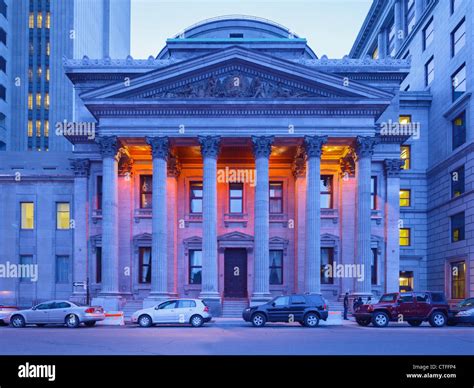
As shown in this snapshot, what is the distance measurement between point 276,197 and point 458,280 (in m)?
15.3

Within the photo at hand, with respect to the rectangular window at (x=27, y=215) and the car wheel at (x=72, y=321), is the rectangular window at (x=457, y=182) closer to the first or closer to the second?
the car wheel at (x=72, y=321)

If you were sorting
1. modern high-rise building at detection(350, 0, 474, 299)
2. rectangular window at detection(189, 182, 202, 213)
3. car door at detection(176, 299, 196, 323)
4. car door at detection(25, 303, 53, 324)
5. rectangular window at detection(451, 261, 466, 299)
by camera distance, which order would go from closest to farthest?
car door at detection(176, 299, 196, 323), car door at detection(25, 303, 53, 324), modern high-rise building at detection(350, 0, 474, 299), rectangular window at detection(451, 261, 466, 299), rectangular window at detection(189, 182, 202, 213)

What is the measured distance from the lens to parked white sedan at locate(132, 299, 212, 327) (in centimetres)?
2884

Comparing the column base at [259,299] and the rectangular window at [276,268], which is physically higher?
the rectangular window at [276,268]

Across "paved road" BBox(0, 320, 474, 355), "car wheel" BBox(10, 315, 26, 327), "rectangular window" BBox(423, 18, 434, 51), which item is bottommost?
"car wheel" BBox(10, 315, 26, 327)

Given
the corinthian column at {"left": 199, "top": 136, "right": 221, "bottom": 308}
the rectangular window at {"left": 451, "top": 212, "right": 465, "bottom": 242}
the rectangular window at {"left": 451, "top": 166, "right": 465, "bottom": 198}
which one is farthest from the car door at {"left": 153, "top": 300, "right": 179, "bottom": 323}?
the rectangular window at {"left": 451, "top": 166, "right": 465, "bottom": 198}

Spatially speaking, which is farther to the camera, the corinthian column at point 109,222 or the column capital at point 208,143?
the column capital at point 208,143

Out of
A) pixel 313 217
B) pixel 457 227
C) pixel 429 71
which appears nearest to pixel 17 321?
pixel 313 217

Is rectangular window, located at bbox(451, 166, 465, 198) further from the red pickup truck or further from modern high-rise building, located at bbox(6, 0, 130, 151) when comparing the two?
modern high-rise building, located at bbox(6, 0, 130, 151)

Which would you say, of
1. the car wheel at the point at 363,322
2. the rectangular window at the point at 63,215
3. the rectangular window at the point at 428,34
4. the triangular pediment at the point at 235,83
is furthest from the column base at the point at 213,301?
the rectangular window at the point at 428,34

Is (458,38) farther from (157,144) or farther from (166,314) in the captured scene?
(166,314)

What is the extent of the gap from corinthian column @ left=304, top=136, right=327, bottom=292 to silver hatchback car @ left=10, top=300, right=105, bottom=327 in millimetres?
13347

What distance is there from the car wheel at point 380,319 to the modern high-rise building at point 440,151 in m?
13.0

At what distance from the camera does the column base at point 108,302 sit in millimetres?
34594
